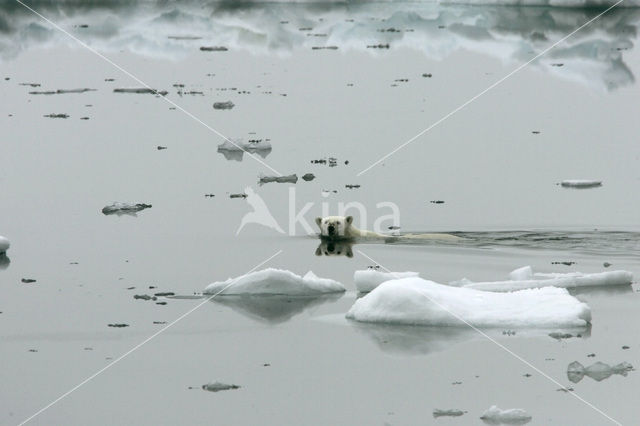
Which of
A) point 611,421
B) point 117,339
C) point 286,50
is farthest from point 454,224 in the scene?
point 286,50

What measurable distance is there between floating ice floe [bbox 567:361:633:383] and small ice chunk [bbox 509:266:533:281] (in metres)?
2.39

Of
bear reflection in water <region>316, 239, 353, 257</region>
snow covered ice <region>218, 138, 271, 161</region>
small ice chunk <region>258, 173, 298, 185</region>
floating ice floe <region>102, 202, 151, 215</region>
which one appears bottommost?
bear reflection in water <region>316, 239, 353, 257</region>

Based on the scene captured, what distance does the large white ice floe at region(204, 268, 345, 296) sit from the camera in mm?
9727

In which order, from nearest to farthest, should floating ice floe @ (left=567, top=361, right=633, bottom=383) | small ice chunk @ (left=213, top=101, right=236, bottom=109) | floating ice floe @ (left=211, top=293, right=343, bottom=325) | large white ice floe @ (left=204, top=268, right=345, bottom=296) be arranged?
1. floating ice floe @ (left=567, top=361, right=633, bottom=383)
2. floating ice floe @ (left=211, top=293, right=343, bottom=325)
3. large white ice floe @ (left=204, top=268, right=345, bottom=296)
4. small ice chunk @ (left=213, top=101, right=236, bottom=109)

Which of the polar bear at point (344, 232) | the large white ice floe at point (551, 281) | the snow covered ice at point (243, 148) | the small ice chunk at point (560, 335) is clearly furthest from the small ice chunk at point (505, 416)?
the snow covered ice at point (243, 148)

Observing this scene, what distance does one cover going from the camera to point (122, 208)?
42.5ft

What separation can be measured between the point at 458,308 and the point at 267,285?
5.28ft

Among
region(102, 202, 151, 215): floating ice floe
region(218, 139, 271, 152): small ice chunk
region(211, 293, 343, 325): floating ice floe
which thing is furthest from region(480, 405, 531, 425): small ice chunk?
region(218, 139, 271, 152): small ice chunk

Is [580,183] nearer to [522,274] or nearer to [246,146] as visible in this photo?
[246,146]

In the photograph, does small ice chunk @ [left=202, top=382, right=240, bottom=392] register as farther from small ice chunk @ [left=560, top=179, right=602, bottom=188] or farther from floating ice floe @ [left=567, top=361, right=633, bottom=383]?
small ice chunk @ [left=560, top=179, right=602, bottom=188]

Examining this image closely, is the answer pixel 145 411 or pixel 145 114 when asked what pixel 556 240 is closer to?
pixel 145 411

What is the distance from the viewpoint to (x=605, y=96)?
20391 mm

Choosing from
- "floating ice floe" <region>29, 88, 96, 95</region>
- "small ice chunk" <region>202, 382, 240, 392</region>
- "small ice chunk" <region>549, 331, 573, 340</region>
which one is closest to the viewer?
"small ice chunk" <region>202, 382, 240, 392</region>

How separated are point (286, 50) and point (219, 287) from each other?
52.9 ft
